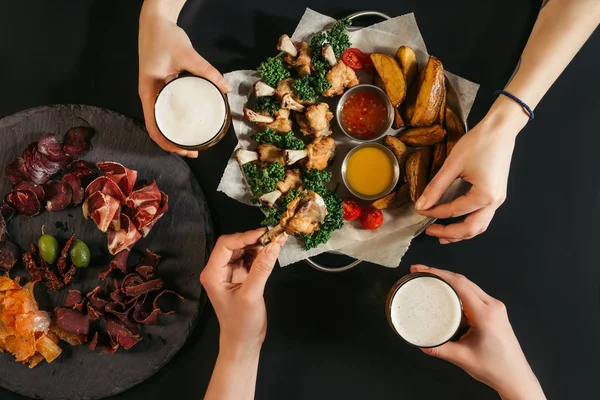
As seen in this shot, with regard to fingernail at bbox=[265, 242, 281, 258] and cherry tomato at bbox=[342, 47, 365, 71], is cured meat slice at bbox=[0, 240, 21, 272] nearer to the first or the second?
fingernail at bbox=[265, 242, 281, 258]

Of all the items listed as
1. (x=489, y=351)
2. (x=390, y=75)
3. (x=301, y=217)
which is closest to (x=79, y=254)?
(x=301, y=217)

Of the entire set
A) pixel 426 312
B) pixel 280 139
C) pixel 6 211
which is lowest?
pixel 6 211

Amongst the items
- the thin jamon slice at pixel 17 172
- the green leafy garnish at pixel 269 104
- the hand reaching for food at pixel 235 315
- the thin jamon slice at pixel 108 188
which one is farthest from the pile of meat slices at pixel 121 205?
the green leafy garnish at pixel 269 104

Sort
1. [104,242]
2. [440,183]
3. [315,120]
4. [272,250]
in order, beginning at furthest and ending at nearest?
[104,242]
[315,120]
[440,183]
[272,250]

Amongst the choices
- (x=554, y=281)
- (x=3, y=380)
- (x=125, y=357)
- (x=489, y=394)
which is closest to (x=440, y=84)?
(x=554, y=281)

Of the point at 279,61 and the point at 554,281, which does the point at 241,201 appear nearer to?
the point at 279,61

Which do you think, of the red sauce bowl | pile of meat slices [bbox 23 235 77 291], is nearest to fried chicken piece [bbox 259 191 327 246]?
the red sauce bowl

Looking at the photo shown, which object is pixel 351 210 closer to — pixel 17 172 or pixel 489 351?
pixel 489 351
